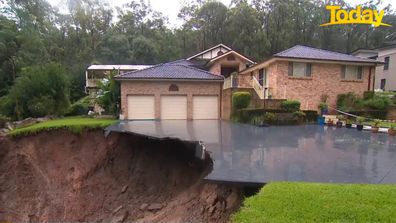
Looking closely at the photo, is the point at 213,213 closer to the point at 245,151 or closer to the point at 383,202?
the point at 245,151

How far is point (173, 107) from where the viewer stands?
1700 centimetres

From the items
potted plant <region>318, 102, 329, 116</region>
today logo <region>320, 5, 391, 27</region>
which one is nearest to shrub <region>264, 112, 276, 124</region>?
potted plant <region>318, 102, 329, 116</region>

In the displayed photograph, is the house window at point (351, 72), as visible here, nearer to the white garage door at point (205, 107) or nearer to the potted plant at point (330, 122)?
the potted plant at point (330, 122)

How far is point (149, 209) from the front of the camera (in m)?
7.30

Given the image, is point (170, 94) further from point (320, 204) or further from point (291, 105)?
point (320, 204)

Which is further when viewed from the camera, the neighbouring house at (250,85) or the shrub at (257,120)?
the neighbouring house at (250,85)

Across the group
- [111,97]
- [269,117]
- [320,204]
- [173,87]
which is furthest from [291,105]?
[111,97]

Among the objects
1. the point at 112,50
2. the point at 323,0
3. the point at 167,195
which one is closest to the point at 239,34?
the point at 323,0

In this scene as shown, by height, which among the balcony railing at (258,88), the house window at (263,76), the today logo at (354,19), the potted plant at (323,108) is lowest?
the potted plant at (323,108)

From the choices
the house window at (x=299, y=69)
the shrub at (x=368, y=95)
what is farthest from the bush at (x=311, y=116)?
the shrub at (x=368, y=95)

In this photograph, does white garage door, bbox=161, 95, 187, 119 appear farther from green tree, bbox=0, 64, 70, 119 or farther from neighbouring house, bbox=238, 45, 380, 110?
green tree, bbox=0, 64, 70, 119

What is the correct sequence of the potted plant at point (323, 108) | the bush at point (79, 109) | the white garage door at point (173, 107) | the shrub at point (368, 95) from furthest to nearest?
the bush at point (79, 109) < the white garage door at point (173, 107) < the shrub at point (368, 95) < the potted plant at point (323, 108)

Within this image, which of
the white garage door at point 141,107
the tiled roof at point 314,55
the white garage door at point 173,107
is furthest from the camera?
the white garage door at point 173,107

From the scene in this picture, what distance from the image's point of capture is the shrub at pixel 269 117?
1248 centimetres
